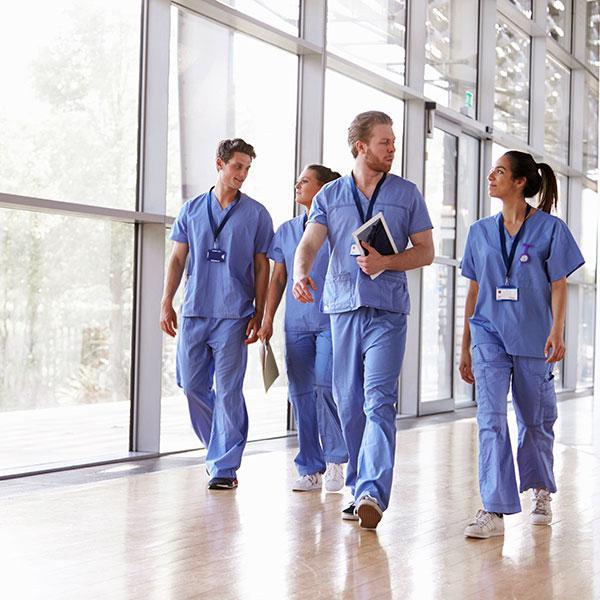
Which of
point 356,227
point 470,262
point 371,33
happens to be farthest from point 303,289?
point 371,33

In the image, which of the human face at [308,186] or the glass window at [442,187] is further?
the glass window at [442,187]

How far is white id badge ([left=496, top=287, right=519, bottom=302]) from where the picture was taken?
12.3 feet

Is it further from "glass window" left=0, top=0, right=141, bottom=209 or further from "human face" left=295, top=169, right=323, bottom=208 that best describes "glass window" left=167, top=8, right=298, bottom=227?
"human face" left=295, top=169, right=323, bottom=208

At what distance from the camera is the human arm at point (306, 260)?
363cm

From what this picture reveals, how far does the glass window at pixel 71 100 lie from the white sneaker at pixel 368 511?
2.21m

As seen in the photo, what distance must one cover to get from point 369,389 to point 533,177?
3.07 ft

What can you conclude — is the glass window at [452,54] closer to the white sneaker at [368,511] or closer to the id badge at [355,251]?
the id badge at [355,251]

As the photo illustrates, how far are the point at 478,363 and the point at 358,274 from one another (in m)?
0.50

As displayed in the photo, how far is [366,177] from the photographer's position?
12.5ft

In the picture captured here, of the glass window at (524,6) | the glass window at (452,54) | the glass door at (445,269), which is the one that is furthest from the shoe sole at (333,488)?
the glass window at (524,6)

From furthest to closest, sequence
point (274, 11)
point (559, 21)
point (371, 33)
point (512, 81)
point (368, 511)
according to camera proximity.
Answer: point (559, 21) → point (512, 81) → point (371, 33) → point (274, 11) → point (368, 511)

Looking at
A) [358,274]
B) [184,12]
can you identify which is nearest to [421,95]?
[184,12]

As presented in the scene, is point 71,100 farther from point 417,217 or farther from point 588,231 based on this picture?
point 588,231

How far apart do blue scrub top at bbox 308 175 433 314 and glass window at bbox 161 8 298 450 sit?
2097 millimetres
